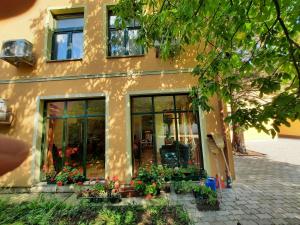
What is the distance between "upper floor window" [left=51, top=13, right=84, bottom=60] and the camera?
26.9 ft

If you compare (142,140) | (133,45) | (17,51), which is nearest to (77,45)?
(17,51)

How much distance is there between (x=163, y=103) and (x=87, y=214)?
4.35 metres

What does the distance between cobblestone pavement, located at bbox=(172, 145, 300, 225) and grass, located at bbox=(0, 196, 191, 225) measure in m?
0.60

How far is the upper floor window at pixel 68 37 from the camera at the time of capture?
821cm

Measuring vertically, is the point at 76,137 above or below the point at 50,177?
above

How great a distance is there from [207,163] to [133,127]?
287 cm

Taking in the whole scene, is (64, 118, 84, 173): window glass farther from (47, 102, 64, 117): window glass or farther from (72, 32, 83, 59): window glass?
(72, 32, 83, 59): window glass

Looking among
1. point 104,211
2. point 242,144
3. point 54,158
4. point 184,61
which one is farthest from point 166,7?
point 242,144

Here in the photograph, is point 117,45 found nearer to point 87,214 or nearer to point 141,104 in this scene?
point 141,104

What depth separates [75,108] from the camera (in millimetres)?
7844

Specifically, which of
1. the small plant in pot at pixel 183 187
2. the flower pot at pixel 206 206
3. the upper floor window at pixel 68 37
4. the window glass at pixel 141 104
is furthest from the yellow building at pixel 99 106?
the flower pot at pixel 206 206

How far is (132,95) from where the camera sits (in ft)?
24.6

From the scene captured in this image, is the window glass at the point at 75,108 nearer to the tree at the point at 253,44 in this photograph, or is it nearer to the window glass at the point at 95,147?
the window glass at the point at 95,147

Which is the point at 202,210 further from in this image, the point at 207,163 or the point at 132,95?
the point at 132,95
